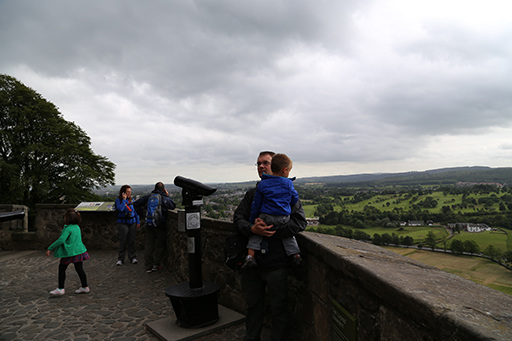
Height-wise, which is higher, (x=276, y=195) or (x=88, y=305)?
(x=276, y=195)

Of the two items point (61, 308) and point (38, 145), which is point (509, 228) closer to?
point (61, 308)

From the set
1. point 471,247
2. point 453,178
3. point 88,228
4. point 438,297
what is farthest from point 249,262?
point 453,178

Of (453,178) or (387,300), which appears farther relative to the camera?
(453,178)

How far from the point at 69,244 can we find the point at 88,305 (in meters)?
1.18

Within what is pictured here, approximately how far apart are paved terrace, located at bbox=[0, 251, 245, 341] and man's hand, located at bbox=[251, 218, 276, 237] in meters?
1.72

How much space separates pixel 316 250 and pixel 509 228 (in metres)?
9.54

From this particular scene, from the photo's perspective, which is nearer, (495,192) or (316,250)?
(316,250)

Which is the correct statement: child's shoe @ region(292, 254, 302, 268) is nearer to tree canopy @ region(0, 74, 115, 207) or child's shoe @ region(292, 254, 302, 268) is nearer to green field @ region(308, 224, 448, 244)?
green field @ region(308, 224, 448, 244)

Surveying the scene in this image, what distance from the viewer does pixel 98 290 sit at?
5.29m

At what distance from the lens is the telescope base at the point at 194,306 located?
11.8ft

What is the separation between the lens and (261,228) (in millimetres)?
2605

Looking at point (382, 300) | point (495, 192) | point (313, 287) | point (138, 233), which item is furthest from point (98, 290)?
point (495, 192)

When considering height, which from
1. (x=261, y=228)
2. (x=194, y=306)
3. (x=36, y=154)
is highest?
(x=36, y=154)

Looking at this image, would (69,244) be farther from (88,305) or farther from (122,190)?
(122,190)
